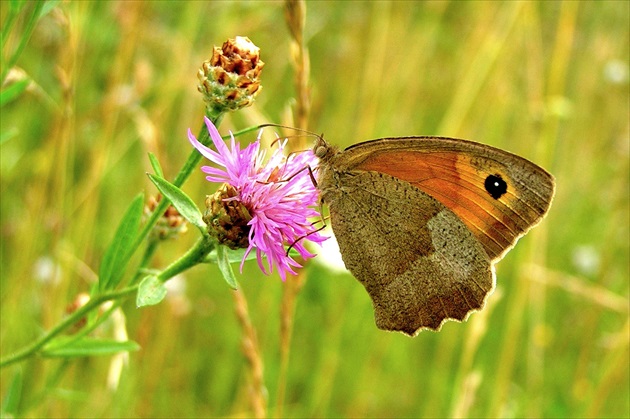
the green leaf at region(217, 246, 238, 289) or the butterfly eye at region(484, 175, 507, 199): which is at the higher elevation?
the butterfly eye at region(484, 175, 507, 199)

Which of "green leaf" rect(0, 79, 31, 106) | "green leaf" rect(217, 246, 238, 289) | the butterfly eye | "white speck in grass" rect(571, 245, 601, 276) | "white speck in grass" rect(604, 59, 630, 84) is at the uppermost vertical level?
"white speck in grass" rect(604, 59, 630, 84)

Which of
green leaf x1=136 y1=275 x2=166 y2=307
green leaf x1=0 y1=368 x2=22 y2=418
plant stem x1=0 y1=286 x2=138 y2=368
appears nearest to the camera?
green leaf x1=136 y1=275 x2=166 y2=307

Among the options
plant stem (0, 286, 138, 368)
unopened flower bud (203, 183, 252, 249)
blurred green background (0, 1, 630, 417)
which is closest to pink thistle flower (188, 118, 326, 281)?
unopened flower bud (203, 183, 252, 249)

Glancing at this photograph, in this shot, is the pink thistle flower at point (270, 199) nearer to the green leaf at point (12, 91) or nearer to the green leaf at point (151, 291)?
the green leaf at point (151, 291)

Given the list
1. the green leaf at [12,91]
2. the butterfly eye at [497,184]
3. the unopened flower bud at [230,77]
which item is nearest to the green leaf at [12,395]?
the green leaf at [12,91]

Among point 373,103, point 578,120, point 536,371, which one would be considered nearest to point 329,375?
point 536,371

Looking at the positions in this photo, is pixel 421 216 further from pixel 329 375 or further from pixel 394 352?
pixel 394 352

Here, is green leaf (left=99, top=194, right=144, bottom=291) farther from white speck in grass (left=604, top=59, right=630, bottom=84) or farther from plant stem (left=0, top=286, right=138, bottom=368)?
white speck in grass (left=604, top=59, right=630, bottom=84)

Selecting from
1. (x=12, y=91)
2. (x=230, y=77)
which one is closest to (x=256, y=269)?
(x=12, y=91)
